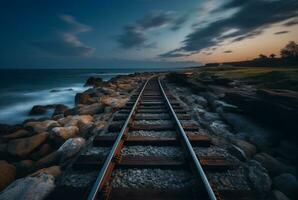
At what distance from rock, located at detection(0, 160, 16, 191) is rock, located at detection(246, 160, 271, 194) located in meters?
3.86

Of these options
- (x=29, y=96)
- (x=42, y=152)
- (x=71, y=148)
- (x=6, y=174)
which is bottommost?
(x=29, y=96)

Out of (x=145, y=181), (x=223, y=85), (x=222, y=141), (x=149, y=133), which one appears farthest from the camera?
(x=223, y=85)

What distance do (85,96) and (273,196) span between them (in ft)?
38.0

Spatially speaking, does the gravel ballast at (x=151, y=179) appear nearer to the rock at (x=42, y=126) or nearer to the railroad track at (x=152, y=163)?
the railroad track at (x=152, y=163)

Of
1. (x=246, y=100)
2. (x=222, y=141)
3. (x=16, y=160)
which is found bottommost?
(x=16, y=160)

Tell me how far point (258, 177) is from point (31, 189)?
9.96 feet

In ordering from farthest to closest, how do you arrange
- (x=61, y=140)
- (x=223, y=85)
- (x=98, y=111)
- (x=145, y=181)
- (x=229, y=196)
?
(x=223, y=85), (x=98, y=111), (x=61, y=140), (x=145, y=181), (x=229, y=196)

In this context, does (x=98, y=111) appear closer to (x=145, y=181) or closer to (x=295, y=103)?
(x=145, y=181)

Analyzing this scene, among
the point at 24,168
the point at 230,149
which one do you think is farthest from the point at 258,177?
the point at 24,168

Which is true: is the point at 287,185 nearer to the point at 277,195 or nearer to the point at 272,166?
the point at 277,195

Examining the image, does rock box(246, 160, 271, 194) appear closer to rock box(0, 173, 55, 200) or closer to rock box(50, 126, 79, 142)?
rock box(0, 173, 55, 200)

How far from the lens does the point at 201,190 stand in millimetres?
2455

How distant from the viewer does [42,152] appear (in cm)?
489

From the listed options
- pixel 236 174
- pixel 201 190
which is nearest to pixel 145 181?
pixel 201 190
